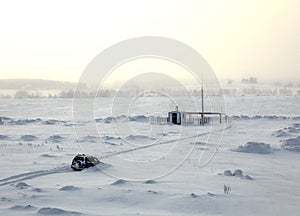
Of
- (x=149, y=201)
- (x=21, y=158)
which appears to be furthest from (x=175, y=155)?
(x=149, y=201)

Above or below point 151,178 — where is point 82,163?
above

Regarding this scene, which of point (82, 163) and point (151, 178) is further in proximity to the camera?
point (82, 163)

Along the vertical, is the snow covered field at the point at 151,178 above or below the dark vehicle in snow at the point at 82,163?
below

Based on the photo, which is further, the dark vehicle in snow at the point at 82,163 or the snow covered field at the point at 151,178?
the dark vehicle in snow at the point at 82,163

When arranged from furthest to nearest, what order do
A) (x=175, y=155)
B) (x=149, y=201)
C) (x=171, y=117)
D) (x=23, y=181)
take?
(x=171, y=117)
(x=175, y=155)
(x=23, y=181)
(x=149, y=201)

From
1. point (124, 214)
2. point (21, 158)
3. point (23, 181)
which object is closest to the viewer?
point (124, 214)

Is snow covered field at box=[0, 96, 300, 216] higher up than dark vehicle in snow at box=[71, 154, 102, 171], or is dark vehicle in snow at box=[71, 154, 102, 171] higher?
dark vehicle in snow at box=[71, 154, 102, 171]

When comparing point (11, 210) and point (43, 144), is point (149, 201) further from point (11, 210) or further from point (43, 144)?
point (43, 144)

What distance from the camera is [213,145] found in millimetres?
22969

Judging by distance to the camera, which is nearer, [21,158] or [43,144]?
[21,158]

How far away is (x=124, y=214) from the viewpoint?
9539 mm

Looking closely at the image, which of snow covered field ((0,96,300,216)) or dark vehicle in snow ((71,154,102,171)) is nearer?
snow covered field ((0,96,300,216))

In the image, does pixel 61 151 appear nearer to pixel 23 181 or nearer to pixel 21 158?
pixel 21 158

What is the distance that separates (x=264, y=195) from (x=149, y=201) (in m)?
3.55
